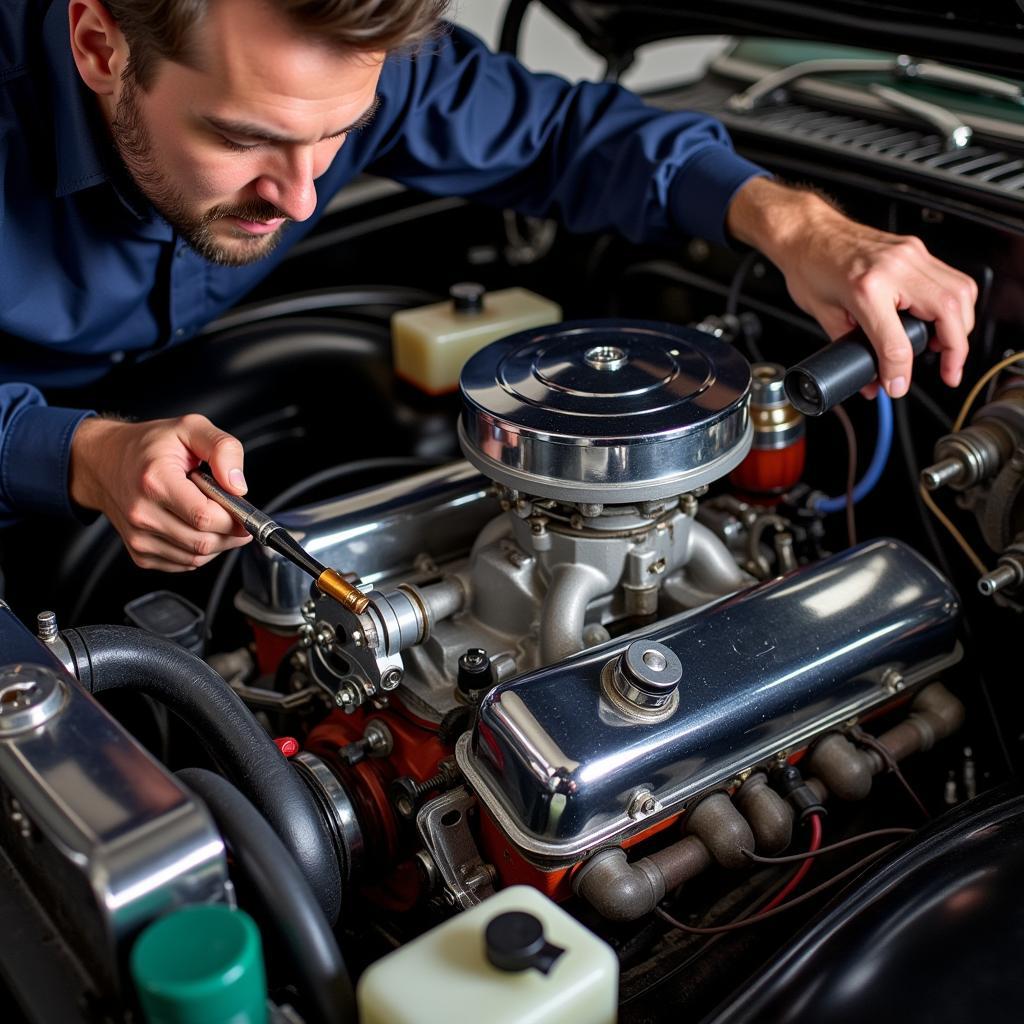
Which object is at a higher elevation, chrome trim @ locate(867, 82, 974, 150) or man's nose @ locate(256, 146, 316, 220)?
chrome trim @ locate(867, 82, 974, 150)

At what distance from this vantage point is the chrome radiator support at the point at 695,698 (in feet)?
2.49

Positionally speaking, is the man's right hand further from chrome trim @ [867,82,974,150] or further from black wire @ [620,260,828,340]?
chrome trim @ [867,82,974,150]

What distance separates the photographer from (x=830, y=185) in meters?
1.18

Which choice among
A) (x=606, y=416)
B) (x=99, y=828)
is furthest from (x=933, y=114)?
(x=99, y=828)

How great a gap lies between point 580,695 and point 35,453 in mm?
539

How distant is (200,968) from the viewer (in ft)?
1.76

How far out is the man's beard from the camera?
964 millimetres

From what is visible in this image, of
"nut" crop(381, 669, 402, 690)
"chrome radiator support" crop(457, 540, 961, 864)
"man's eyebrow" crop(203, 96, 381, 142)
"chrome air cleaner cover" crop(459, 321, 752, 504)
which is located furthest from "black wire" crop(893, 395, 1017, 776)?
"man's eyebrow" crop(203, 96, 381, 142)

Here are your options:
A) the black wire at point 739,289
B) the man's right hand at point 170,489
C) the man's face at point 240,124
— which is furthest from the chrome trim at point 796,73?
the man's right hand at point 170,489

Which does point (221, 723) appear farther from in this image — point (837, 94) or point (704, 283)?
point (837, 94)

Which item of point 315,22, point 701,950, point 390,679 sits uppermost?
point 315,22

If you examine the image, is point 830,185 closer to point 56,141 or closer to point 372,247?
point 372,247

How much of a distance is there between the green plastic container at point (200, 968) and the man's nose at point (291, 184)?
1.90 ft

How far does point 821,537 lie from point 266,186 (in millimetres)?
600
